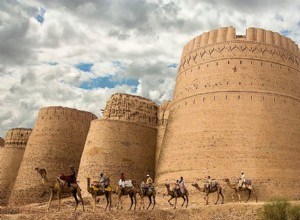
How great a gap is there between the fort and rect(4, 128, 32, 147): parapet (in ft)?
23.8

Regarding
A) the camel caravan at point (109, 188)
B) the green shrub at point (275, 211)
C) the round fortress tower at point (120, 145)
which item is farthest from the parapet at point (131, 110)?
the green shrub at point (275, 211)

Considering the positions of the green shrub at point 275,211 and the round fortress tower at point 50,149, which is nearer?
the green shrub at point 275,211

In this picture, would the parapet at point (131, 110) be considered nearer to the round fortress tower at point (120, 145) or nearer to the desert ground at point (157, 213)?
the round fortress tower at point (120, 145)

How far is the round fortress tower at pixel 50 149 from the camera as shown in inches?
A: 1121

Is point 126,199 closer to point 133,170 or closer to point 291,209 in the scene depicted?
point 133,170

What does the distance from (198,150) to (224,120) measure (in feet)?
6.15

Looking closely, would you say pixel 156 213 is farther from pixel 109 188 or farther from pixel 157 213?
pixel 109 188

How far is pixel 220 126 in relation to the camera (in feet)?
69.0

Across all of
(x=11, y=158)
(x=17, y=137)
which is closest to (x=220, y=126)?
(x=11, y=158)

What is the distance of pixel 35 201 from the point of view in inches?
1093

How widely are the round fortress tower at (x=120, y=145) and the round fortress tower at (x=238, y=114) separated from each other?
297 centimetres

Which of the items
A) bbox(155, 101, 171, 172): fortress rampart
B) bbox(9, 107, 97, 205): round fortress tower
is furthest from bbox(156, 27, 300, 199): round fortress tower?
bbox(9, 107, 97, 205): round fortress tower

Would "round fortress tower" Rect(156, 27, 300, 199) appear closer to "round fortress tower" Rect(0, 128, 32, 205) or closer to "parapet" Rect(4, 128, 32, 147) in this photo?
"round fortress tower" Rect(0, 128, 32, 205)

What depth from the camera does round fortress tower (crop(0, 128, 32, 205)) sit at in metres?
32.6
